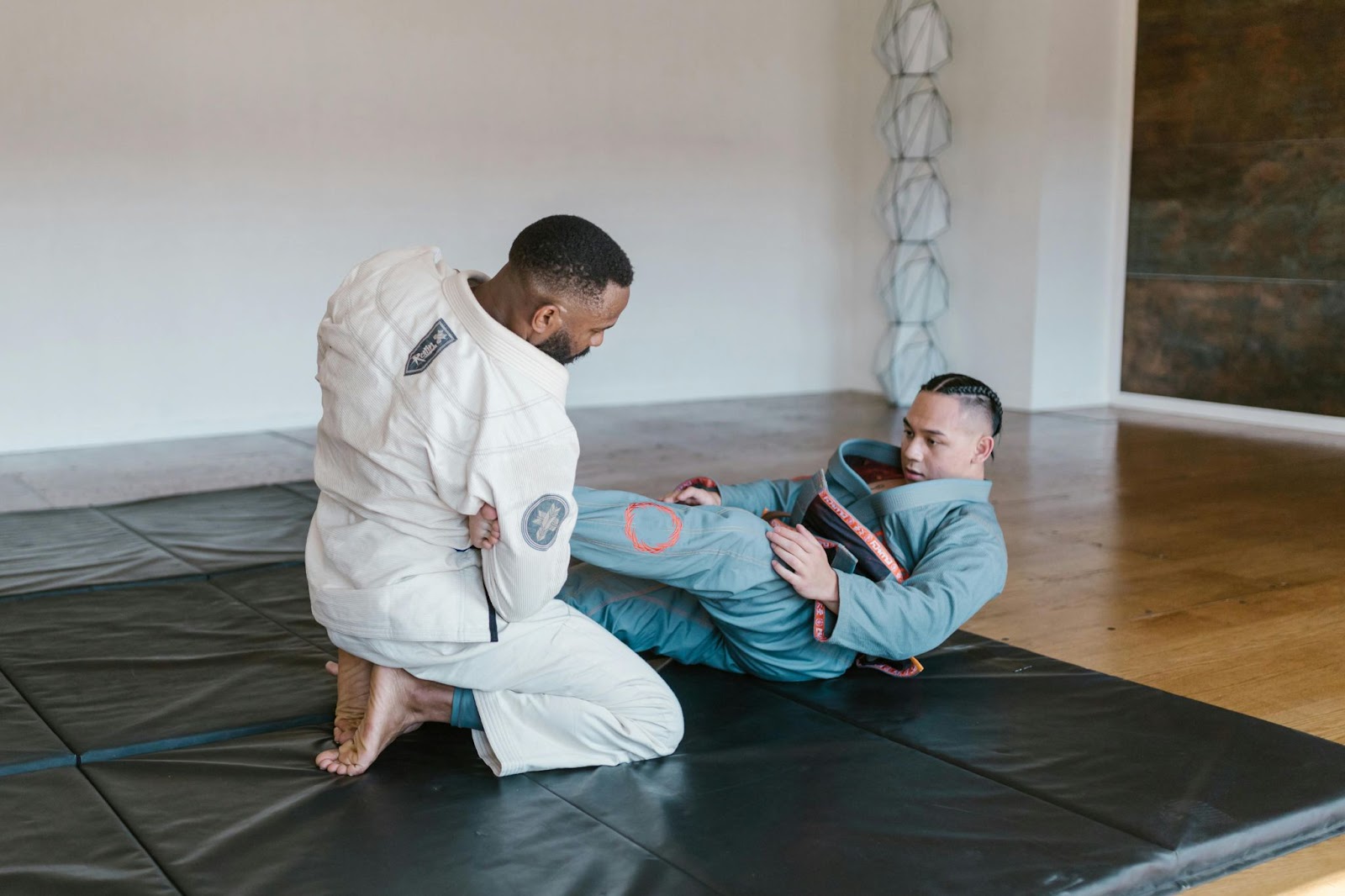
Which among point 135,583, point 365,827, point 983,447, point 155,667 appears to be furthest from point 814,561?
point 135,583

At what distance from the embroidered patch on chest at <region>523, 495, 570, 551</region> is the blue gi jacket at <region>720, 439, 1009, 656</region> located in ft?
2.15

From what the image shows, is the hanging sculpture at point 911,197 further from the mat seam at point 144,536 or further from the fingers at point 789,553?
the fingers at point 789,553

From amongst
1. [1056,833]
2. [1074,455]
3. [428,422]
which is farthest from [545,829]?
[1074,455]

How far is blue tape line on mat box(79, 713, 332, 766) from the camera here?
217cm

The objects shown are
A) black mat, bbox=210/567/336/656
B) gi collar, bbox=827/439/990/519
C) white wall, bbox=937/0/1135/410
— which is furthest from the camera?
white wall, bbox=937/0/1135/410

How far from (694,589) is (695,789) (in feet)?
1.33

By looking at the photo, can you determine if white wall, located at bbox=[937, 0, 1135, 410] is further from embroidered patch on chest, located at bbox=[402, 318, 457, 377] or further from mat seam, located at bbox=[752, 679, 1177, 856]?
embroidered patch on chest, located at bbox=[402, 318, 457, 377]

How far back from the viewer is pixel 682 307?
7.39 metres

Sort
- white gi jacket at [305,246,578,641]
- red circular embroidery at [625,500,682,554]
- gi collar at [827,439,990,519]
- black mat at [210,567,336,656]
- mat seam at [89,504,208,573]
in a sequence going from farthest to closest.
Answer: mat seam at [89,504,208,573] < black mat at [210,567,336,656] < gi collar at [827,439,990,519] < red circular embroidery at [625,500,682,554] < white gi jacket at [305,246,578,641]

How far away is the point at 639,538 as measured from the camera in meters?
2.21

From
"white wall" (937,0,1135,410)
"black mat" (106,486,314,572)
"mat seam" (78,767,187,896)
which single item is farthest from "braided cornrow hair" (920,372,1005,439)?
"white wall" (937,0,1135,410)

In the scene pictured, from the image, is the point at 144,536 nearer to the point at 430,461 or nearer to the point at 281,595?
the point at 281,595

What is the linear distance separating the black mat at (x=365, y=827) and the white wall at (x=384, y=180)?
4284 mm

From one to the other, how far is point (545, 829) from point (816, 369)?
6250 mm
